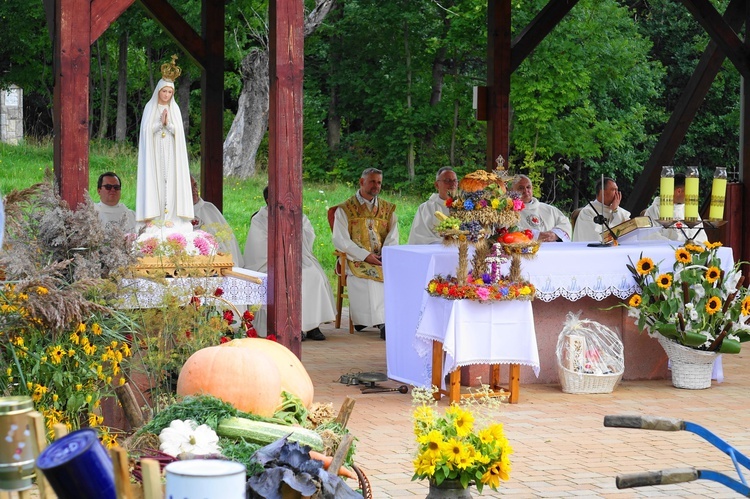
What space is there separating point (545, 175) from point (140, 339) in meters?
23.1

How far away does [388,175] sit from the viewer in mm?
28922

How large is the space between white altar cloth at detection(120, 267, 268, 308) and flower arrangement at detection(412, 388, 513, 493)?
251 cm

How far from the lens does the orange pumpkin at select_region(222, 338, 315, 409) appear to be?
5.78 meters

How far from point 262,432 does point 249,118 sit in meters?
20.9

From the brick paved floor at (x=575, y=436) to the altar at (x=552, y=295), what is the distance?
228 mm

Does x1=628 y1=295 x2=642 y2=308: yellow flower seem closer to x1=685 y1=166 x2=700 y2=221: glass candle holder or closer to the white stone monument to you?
x1=685 y1=166 x2=700 y2=221: glass candle holder

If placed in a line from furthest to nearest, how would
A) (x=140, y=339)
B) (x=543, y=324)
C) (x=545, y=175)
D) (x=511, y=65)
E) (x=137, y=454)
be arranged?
(x=545, y=175) → (x=511, y=65) → (x=543, y=324) → (x=140, y=339) → (x=137, y=454)

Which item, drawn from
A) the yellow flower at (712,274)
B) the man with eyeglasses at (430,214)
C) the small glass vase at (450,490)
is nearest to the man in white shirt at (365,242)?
the man with eyeglasses at (430,214)

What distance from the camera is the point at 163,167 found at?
792cm

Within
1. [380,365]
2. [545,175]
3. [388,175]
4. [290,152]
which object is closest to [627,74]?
[545,175]

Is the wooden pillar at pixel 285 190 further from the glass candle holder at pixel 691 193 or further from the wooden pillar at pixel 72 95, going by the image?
the glass candle holder at pixel 691 193

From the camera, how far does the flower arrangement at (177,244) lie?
7.39 meters

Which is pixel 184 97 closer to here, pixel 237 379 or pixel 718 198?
pixel 718 198

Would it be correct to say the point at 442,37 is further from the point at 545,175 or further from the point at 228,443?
the point at 228,443
